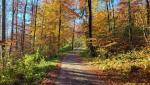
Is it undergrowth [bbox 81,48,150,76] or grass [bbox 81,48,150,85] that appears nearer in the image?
grass [bbox 81,48,150,85]

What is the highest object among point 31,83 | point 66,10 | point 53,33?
point 66,10

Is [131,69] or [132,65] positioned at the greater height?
[132,65]

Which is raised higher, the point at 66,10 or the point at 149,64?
the point at 66,10

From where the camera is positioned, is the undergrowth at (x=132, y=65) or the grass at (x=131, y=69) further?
the undergrowth at (x=132, y=65)

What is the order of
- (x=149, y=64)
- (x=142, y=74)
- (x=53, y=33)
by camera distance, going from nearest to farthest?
1. (x=142, y=74)
2. (x=149, y=64)
3. (x=53, y=33)

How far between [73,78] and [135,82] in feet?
13.2

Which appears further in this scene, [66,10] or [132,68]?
[66,10]

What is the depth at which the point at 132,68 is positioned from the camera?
697 inches

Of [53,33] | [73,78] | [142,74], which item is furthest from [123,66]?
[53,33]

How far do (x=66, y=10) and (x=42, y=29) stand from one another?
357 inches

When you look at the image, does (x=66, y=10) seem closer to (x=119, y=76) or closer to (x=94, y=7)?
(x=94, y=7)

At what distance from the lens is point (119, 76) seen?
16766 millimetres

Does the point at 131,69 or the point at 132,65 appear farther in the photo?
the point at 132,65

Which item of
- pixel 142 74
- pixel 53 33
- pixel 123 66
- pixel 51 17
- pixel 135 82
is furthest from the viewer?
pixel 53 33
